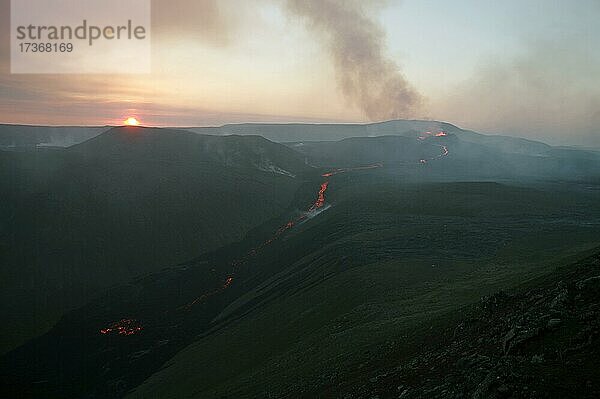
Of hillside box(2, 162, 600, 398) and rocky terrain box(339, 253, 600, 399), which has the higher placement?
rocky terrain box(339, 253, 600, 399)

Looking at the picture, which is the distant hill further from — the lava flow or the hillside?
the lava flow

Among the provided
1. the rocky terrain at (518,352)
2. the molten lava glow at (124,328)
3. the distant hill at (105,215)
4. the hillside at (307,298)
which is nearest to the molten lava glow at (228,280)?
the molten lava glow at (124,328)

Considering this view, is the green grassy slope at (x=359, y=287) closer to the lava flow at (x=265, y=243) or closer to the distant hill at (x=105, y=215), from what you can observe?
the lava flow at (x=265, y=243)

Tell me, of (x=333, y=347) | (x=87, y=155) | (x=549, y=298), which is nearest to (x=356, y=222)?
(x=333, y=347)

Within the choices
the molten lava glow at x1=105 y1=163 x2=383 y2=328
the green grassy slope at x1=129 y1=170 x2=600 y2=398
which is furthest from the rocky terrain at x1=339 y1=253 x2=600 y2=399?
the molten lava glow at x1=105 y1=163 x2=383 y2=328

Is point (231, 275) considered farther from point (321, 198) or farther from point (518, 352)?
point (518, 352)

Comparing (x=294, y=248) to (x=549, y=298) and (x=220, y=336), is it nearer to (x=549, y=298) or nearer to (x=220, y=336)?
(x=220, y=336)
